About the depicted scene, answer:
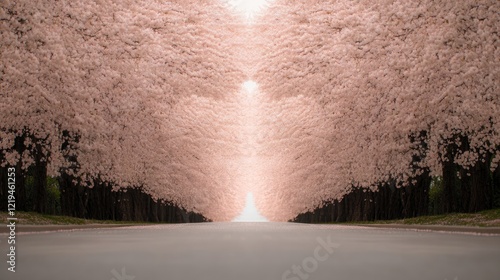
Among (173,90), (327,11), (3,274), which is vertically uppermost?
(327,11)

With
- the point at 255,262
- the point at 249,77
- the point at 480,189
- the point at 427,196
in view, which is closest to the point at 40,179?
the point at 249,77

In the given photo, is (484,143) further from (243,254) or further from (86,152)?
(243,254)

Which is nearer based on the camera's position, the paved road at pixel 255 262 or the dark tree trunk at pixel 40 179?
Answer: the paved road at pixel 255 262

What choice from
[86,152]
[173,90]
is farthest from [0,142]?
[173,90]

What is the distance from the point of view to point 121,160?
3809cm

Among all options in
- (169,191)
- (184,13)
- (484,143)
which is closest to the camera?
(484,143)

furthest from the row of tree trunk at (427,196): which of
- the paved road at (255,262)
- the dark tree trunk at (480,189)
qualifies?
the paved road at (255,262)

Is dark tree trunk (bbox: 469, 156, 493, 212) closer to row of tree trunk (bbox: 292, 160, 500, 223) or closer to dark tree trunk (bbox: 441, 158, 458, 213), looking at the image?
row of tree trunk (bbox: 292, 160, 500, 223)

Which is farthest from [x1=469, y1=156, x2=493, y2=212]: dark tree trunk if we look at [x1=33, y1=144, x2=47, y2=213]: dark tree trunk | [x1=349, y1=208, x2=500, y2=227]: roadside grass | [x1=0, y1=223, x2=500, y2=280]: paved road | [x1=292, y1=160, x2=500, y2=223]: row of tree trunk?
[x1=33, y1=144, x2=47, y2=213]: dark tree trunk

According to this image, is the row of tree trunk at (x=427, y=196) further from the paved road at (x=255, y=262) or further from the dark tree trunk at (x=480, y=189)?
the paved road at (x=255, y=262)

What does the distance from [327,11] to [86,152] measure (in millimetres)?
12710

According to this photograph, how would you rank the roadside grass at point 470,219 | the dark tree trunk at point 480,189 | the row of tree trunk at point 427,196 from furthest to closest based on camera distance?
the row of tree trunk at point 427,196 < the dark tree trunk at point 480,189 < the roadside grass at point 470,219

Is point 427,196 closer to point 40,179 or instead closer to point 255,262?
point 40,179

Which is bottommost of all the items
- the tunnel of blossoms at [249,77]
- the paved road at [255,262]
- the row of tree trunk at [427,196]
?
the paved road at [255,262]
